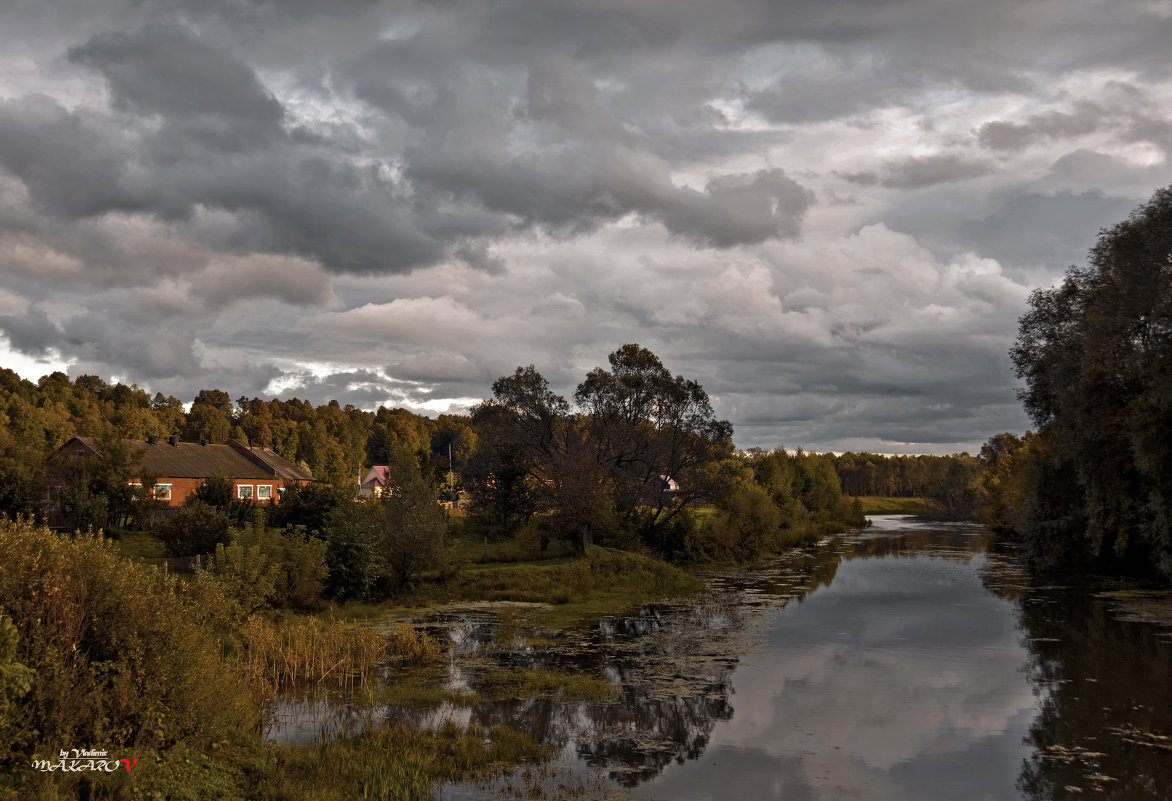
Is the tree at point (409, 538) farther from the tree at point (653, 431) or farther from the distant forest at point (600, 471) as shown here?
the tree at point (653, 431)

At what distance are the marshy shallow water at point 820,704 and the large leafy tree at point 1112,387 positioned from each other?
16.3 ft

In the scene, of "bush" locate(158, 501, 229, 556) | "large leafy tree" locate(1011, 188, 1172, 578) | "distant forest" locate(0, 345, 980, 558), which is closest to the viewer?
"large leafy tree" locate(1011, 188, 1172, 578)

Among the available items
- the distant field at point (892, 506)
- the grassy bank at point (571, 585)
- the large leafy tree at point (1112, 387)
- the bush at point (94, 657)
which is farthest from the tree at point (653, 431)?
the distant field at point (892, 506)

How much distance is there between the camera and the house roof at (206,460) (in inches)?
2613

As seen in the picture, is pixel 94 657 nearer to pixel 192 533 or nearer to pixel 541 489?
pixel 192 533

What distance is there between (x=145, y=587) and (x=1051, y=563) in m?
44.5

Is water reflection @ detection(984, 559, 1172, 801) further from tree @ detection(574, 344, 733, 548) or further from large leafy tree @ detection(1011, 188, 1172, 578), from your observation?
tree @ detection(574, 344, 733, 548)

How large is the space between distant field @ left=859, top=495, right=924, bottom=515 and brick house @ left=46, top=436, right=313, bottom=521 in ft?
370

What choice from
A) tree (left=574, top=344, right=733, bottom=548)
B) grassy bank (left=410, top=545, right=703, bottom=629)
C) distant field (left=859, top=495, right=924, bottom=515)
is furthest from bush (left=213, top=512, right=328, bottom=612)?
distant field (left=859, top=495, right=924, bottom=515)

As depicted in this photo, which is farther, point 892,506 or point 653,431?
point 892,506

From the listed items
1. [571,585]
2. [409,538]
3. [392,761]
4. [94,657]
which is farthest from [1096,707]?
[409,538]

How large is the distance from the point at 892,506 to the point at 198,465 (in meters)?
136

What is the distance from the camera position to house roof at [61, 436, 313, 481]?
6638 cm

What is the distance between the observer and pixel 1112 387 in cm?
2972
